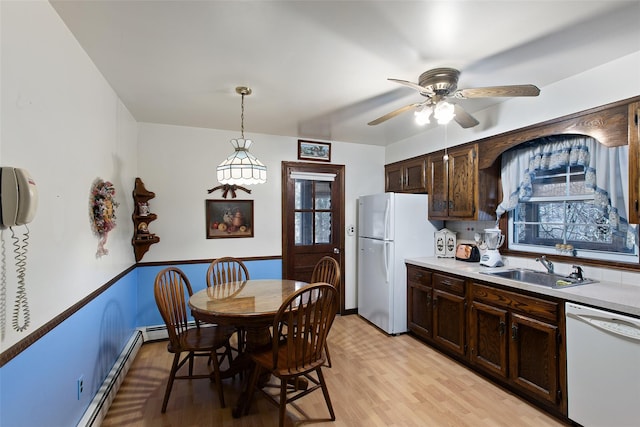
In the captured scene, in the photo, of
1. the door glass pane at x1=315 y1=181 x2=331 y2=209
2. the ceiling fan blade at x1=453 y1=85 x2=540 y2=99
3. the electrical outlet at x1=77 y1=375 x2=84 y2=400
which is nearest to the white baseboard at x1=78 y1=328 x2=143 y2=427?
the electrical outlet at x1=77 y1=375 x2=84 y2=400

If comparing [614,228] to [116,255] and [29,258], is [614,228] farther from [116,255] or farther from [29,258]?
[116,255]

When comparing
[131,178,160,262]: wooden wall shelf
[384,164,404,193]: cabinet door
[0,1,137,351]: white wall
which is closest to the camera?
[0,1,137,351]: white wall

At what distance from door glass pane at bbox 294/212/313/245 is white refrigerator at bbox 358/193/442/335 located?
793mm

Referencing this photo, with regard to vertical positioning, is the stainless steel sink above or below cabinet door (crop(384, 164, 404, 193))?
below

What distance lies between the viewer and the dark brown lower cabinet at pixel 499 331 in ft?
6.83

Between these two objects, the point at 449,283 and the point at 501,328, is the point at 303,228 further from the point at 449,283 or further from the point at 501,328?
the point at 501,328

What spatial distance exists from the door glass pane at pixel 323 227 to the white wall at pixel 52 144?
2.44 meters

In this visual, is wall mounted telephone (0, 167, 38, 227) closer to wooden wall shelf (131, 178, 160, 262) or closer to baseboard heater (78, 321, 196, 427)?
baseboard heater (78, 321, 196, 427)

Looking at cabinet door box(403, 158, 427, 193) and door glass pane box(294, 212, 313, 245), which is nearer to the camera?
cabinet door box(403, 158, 427, 193)

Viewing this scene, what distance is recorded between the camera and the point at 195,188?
11.7 feet

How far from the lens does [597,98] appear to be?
2.11 meters

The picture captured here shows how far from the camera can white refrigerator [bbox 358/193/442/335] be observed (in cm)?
348

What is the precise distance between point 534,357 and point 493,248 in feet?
3.38

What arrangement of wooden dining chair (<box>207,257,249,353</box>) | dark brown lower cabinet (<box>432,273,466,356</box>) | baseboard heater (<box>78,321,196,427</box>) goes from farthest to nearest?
dark brown lower cabinet (<box>432,273,466,356</box>) → wooden dining chair (<box>207,257,249,353</box>) → baseboard heater (<box>78,321,196,427</box>)
